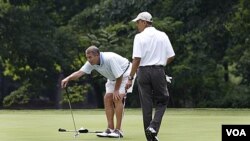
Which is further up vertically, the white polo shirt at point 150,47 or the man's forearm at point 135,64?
the white polo shirt at point 150,47

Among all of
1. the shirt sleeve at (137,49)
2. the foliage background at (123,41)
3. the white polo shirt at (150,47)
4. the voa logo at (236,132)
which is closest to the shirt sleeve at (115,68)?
the white polo shirt at (150,47)

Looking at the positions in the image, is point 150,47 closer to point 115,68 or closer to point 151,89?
point 151,89

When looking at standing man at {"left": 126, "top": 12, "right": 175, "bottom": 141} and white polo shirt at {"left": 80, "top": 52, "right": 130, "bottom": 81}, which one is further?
white polo shirt at {"left": 80, "top": 52, "right": 130, "bottom": 81}

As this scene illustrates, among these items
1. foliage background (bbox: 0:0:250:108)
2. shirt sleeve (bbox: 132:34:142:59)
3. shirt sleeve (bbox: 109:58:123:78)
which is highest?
shirt sleeve (bbox: 132:34:142:59)

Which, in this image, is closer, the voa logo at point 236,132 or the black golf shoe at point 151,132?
the voa logo at point 236,132

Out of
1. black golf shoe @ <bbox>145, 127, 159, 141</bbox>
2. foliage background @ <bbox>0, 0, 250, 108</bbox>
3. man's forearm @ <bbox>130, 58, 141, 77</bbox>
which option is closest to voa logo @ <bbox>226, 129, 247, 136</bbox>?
black golf shoe @ <bbox>145, 127, 159, 141</bbox>

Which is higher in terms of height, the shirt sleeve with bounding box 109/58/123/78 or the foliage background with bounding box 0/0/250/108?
the shirt sleeve with bounding box 109/58/123/78

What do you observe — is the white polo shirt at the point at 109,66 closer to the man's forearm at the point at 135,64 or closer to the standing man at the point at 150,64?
the standing man at the point at 150,64

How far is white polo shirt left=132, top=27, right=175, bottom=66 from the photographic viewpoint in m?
12.5

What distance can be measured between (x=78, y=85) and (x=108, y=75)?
35.4m

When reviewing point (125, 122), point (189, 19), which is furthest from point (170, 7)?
point (125, 122)

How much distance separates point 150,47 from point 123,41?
2838cm

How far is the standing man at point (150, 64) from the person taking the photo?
1245cm

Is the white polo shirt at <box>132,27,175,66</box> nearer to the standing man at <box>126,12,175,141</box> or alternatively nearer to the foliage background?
the standing man at <box>126,12,175,141</box>
